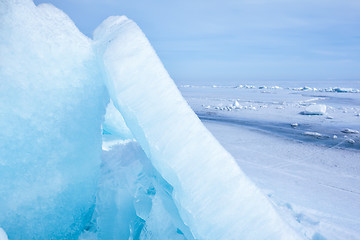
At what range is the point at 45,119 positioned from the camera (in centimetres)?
177

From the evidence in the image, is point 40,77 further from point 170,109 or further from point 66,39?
point 170,109

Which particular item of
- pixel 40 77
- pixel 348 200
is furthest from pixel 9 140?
pixel 348 200

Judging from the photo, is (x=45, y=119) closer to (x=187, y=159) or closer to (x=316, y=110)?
(x=187, y=159)

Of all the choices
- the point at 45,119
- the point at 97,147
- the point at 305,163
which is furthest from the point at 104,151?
the point at 305,163

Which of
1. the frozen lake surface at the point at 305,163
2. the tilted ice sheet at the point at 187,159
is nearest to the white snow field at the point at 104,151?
the tilted ice sheet at the point at 187,159

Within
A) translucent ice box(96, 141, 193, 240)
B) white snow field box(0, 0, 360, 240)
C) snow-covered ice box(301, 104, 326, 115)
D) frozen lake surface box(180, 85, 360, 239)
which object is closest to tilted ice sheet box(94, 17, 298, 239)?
white snow field box(0, 0, 360, 240)

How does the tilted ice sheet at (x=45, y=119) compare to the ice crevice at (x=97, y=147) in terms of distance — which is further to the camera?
the tilted ice sheet at (x=45, y=119)

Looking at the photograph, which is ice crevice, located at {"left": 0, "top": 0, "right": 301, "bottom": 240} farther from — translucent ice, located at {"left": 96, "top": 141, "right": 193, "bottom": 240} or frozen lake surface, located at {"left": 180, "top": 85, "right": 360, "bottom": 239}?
frozen lake surface, located at {"left": 180, "top": 85, "right": 360, "bottom": 239}

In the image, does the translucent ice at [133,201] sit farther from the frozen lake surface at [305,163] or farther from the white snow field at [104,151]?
the frozen lake surface at [305,163]

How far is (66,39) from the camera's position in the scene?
189 cm

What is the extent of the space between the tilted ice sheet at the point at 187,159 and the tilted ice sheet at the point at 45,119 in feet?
1.63

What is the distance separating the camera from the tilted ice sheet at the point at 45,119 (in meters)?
1.70

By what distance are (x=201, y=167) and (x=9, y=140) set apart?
1.28m

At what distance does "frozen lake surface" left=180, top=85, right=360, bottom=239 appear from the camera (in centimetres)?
313
